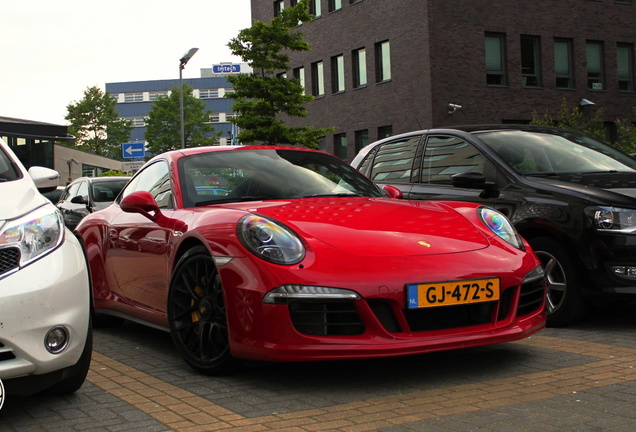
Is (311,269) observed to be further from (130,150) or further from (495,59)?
(130,150)

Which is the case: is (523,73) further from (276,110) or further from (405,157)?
(405,157)

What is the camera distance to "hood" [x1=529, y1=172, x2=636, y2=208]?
591 cm

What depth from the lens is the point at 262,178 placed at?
215 inches

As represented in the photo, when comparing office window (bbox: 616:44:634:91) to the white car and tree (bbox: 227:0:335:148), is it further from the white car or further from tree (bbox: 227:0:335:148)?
the white car

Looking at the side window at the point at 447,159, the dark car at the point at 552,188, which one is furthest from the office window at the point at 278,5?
the side window at the point at 447,159

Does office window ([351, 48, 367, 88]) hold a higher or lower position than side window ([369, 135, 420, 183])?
higher

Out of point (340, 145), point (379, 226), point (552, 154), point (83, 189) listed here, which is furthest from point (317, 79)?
point (379, 226)

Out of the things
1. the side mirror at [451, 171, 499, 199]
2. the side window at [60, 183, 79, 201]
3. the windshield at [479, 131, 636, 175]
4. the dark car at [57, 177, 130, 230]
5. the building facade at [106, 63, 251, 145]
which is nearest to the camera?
the side mirror at [451, 171, 499, 199]

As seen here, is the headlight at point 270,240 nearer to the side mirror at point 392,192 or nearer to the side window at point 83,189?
the side mirror at point 392,192

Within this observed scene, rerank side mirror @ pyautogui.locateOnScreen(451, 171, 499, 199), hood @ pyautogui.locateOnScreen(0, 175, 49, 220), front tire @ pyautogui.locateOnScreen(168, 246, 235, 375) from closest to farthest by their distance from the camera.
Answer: hood @ pyautogui.locateOnScreen(0, 175, 49, 220) → front tire @ pyautogui.locateOnScreen(168, 246, 235, 375) → side mirror @ pyautogui.locateOnScreen(451, 171, 499, 199)

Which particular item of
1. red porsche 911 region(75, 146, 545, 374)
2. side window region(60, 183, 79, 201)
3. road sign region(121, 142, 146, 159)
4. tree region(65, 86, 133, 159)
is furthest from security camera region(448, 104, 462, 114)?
tree region(65, 86, 133, 159)

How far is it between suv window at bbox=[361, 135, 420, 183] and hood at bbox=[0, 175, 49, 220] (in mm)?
4048

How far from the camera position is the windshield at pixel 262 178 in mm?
5340

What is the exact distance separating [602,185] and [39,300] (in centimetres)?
416
